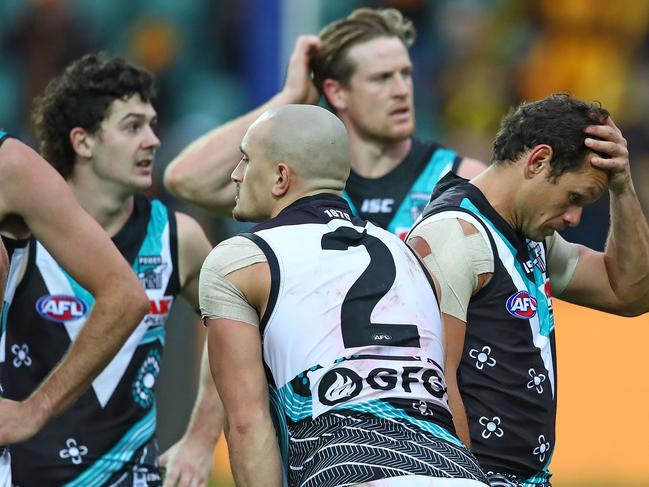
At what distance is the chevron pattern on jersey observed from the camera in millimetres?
4051

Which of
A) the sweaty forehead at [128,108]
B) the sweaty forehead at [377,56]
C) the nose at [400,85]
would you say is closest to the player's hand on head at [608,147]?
the nose at [400,85]

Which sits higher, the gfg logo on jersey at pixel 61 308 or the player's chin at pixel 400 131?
the player's chin at pixel 400 131

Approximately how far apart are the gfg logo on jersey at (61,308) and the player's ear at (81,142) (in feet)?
2.77

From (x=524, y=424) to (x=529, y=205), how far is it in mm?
800

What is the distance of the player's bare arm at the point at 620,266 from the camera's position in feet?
17.4

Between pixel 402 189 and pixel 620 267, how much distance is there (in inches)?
61.4

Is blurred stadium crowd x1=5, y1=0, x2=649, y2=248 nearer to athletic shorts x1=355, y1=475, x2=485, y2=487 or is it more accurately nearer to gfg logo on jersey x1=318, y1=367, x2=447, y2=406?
gfg logo on jersey x1=318, y1=367, x2=447, y2=406

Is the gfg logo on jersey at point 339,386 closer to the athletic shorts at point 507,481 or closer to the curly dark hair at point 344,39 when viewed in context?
the athletic shorts at point 507,481

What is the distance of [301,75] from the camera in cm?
708

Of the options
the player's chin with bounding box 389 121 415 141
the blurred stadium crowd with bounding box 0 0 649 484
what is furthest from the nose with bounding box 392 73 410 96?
the blurred stadium crowd with bounding box 0 0 649 484

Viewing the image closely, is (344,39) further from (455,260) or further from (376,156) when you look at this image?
(455,260)

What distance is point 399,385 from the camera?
14.0 ft

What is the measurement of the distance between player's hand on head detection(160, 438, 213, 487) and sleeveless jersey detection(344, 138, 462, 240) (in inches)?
55.0

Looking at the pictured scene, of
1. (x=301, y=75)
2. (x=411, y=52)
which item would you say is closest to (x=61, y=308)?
(x=301, y=75)
